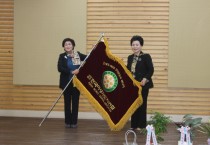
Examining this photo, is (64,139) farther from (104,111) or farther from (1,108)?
(1,108)

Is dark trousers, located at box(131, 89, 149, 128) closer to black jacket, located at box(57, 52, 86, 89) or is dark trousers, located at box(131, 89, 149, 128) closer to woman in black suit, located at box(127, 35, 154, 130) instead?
woman in black suit, located at box(127, 35, 154, 130)

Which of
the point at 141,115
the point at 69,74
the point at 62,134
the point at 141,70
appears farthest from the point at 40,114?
the point at 141,70

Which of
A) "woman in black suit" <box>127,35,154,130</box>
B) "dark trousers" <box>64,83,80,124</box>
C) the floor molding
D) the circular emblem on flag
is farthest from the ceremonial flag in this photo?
the floor molding

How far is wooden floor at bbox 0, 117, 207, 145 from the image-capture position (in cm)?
504

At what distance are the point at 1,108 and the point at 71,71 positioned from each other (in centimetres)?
210

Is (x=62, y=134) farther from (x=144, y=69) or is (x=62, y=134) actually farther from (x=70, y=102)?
(x=144, y=69)

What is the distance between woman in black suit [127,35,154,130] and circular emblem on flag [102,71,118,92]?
264 millimetres

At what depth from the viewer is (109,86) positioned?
5.96 m

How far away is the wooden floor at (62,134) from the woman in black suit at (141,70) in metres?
0.33

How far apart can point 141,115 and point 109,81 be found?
68 cm

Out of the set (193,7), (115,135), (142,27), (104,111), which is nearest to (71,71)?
(104,111)

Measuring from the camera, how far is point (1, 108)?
7559 millimetres

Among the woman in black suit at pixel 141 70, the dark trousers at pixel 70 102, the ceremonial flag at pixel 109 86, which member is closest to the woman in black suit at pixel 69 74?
the dark trousers at pixel 70 102

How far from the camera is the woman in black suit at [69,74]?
6.18 metres
